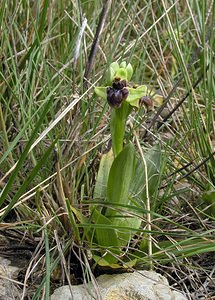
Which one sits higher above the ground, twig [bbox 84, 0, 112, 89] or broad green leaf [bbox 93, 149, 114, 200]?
twig [bbox 84, 0, 112, 89]

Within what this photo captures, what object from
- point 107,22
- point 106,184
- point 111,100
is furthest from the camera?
point 107,22

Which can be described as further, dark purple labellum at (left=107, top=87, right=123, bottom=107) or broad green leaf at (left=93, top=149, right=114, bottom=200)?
broad green leaf at (left=93, top=149, right=114, bottom=200)

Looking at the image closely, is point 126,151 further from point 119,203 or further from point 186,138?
point 186,138

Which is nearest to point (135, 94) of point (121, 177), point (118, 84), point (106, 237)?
point (118, 84)

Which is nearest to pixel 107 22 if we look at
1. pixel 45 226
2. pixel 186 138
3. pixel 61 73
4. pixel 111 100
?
pixel 61 73

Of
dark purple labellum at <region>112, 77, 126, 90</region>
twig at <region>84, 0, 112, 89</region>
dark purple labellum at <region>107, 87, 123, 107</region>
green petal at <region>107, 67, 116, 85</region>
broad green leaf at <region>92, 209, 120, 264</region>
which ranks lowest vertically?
broad green leaf at <region>92, 209, 120, 264</region>

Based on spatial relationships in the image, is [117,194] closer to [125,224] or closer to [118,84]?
[125,224]

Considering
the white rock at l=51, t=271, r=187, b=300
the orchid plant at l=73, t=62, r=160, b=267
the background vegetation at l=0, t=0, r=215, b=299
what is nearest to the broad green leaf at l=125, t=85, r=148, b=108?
the orchid plant at l=73, t=62, r=160, b=267

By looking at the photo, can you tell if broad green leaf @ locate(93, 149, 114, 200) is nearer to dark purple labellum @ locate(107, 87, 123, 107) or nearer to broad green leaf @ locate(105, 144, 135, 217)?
broad green leaf @ locate(105, 144, 135, 217)
